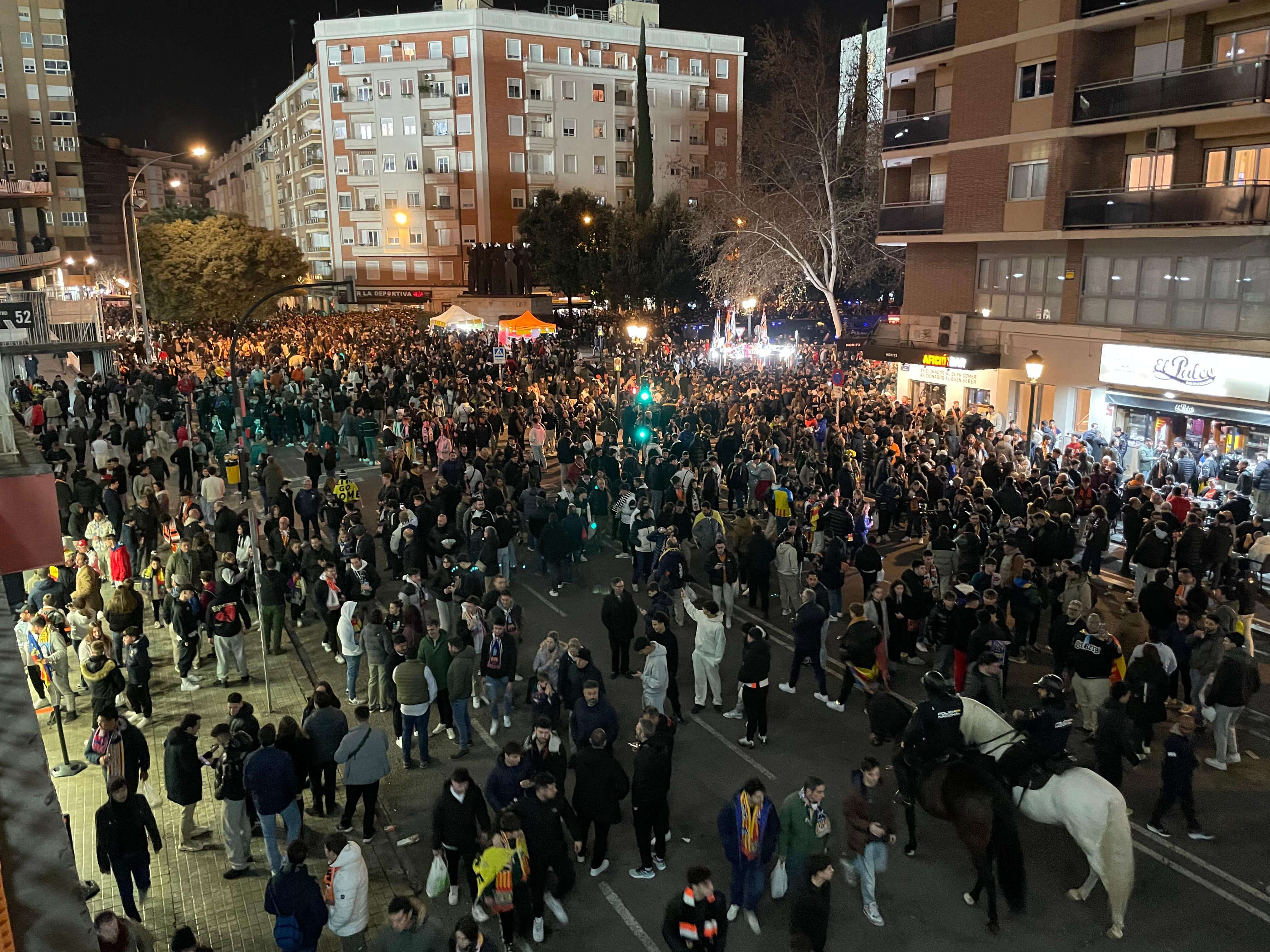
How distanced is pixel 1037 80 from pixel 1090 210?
4196mm

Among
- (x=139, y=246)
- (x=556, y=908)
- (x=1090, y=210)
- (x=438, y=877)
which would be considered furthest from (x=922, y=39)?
(x=139, y=246)

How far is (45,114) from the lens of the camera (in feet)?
246

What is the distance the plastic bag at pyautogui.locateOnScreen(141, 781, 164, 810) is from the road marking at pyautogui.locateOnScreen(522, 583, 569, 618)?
6.23 meters

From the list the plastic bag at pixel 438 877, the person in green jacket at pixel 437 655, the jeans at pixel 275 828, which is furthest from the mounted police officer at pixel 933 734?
the jeans at pixel 275 828

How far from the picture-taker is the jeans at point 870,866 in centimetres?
725

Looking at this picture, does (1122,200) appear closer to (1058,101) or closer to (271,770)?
(1058,101)

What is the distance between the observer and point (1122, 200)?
22469 mm

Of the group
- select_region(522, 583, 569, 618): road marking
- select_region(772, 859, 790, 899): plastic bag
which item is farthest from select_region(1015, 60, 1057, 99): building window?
select_region(772, 859, 790, 899): plastic bag

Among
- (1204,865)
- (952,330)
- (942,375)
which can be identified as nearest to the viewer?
(1204,865)

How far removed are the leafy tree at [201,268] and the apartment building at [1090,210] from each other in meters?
37.4

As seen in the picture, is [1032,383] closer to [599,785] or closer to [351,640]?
[351,640]

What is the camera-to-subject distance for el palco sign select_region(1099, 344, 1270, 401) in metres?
19.3

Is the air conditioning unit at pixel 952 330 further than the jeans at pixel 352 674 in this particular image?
Yes

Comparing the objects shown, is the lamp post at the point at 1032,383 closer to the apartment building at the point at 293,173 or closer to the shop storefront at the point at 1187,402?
the shop storefront at the point at 1187,402
